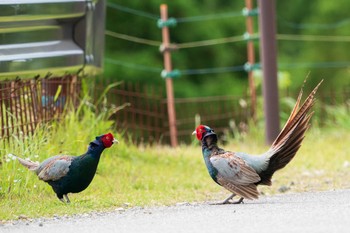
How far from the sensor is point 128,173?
12.5 meters

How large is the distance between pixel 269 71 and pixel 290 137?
15.6 ft

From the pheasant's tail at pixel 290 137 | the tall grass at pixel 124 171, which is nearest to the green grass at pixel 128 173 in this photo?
the tall grass at pixel 124 171

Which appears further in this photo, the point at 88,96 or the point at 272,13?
the point at 272,13

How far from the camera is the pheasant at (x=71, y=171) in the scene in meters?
10.1

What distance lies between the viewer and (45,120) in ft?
40.1

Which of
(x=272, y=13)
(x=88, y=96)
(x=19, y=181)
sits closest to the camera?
(x=19, y=181)

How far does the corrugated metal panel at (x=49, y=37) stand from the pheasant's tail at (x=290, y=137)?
2333 mm

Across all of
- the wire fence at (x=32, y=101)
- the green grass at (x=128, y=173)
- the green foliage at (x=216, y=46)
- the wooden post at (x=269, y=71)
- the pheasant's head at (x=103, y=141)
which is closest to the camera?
the pheasant's head at (x=103, y=141)

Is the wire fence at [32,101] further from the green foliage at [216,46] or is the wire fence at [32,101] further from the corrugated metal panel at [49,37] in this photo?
the green foliage at [216,46]

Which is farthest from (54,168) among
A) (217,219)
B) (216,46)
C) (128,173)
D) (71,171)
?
(216,46)

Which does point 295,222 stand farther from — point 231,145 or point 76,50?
point 231,145

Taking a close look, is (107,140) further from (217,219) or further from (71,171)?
(217,219)

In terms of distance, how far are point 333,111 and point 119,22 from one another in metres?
9.63

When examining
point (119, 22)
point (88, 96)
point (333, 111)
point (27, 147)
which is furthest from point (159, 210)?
point (119, 22)
